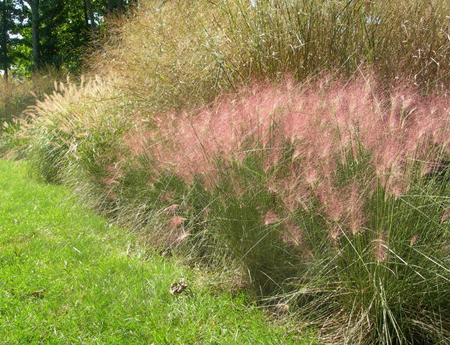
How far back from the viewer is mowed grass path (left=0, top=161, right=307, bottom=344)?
6.91 ft

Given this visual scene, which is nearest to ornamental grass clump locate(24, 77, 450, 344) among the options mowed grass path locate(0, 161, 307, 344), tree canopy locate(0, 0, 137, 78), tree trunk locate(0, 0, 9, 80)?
mowed grass path locate(0, 161, 307, 344)

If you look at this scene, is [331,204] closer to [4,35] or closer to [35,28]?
[35,28]

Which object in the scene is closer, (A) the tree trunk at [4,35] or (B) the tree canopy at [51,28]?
(B) the tree canopy at [51,28]

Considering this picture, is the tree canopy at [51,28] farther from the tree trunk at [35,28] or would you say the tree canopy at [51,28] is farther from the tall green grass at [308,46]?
the tall green grass at [308,46]

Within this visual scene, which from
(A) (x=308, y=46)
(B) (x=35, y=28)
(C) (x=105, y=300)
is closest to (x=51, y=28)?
(B) (x=35, y=28)

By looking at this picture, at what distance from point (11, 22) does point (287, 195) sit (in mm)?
30966

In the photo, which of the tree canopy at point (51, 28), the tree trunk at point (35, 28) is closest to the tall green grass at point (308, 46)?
the tree canopy at point (51, 28)

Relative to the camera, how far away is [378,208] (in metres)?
1.89

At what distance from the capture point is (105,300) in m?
2.43

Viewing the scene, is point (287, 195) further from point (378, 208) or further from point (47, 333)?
point (47, 333)

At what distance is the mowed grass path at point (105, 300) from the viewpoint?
211 centimetres

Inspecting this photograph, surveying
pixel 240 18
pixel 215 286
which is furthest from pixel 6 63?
pixel 215 286

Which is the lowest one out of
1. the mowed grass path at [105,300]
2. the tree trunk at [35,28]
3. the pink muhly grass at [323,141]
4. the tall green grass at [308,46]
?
the mowed grass path at [105,300]

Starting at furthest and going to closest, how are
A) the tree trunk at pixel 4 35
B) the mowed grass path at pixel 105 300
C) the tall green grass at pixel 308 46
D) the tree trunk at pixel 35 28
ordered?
the tree trunk at pixel 4 35 < the tree trunk at pixel 35 28 < the tall green grass at pixel 308 46 < the mowed grass path at pixel 105 300
